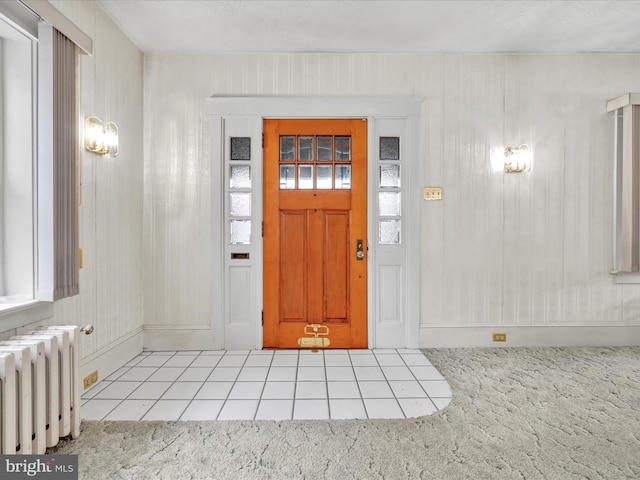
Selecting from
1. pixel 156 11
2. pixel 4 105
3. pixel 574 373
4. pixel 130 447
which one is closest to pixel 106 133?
pixel 4 105

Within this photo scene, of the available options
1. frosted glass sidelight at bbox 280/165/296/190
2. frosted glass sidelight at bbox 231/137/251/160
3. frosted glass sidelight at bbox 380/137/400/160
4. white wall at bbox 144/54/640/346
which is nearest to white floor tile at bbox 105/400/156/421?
white wall at bbox 144/54/640/346

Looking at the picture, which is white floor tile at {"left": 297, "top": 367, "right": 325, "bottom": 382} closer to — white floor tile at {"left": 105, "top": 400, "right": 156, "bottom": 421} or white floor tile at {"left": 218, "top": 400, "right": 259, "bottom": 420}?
white floor tile at {"left": 218, "top": 400, "right": 259, "bottom": 420}

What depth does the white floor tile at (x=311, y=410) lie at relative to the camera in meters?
2.37

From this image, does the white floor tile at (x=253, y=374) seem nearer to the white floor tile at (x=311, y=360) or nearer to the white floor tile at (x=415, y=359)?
the white floor tile at (x=311, y=360)

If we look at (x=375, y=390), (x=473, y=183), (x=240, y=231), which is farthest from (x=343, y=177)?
(x=375, y=390)

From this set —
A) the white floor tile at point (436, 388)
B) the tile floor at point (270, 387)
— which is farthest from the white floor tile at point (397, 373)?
the white floor tile at point (436, 388)

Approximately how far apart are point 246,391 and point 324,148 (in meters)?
2.29

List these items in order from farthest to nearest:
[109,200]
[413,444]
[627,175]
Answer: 1. [627,175]
2. [109,200]
3. [413,444]

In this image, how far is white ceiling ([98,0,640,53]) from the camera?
2.93 meters

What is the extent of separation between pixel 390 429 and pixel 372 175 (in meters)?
2.28

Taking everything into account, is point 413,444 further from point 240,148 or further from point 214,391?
point 240,148

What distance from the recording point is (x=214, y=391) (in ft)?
9.04

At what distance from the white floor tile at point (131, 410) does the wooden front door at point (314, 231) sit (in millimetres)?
1350

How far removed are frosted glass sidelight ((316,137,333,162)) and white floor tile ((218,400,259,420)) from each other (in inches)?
89.3
